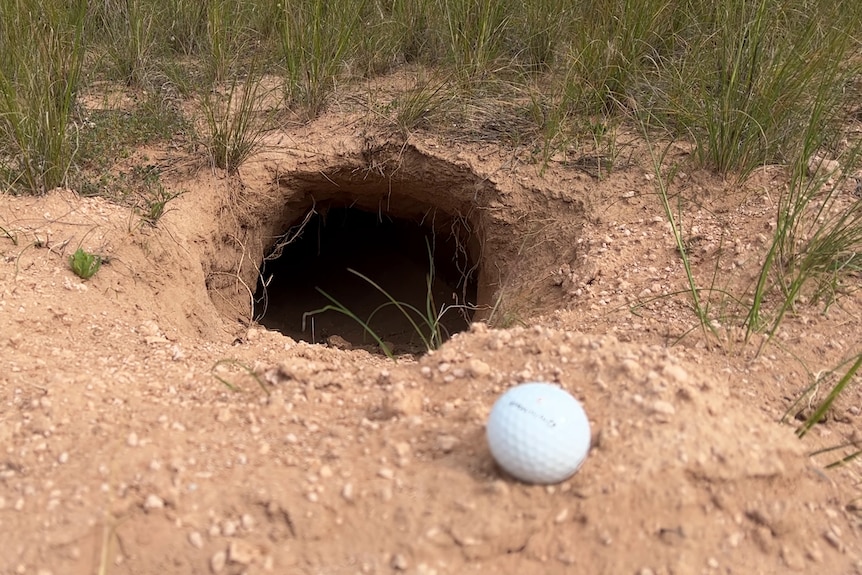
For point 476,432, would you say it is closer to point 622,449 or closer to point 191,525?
point 622,449

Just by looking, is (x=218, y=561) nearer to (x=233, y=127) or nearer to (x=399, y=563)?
(x=399, y=563)

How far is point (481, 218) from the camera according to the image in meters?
3.72

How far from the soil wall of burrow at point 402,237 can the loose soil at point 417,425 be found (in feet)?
1.04

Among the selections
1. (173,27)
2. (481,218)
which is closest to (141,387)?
(481,218)

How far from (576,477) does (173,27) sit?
385cm

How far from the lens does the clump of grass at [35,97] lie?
2982 mm

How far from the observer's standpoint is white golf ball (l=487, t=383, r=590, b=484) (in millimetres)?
1454

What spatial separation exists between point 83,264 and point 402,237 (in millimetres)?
3101

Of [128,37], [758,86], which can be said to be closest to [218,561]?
[758,86]

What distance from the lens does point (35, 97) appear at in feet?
9.90

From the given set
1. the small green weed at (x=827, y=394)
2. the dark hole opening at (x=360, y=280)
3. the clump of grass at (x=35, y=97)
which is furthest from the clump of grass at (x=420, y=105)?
the small green weed at (x=827, y=394)

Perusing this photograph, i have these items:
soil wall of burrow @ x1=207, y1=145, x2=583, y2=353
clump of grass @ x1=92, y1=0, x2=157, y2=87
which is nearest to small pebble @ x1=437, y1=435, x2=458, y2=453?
soil wall of burrow @ x1=207, y1=145, x2=583, y2=353

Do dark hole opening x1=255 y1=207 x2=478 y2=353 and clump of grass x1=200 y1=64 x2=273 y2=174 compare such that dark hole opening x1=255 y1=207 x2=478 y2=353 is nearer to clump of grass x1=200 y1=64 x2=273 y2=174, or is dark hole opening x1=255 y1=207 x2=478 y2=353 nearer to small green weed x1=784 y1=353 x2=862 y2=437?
clump of grass x1=200 y1=64 x2=273 y2=174

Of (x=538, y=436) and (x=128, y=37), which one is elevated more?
(x=538, y=436)
